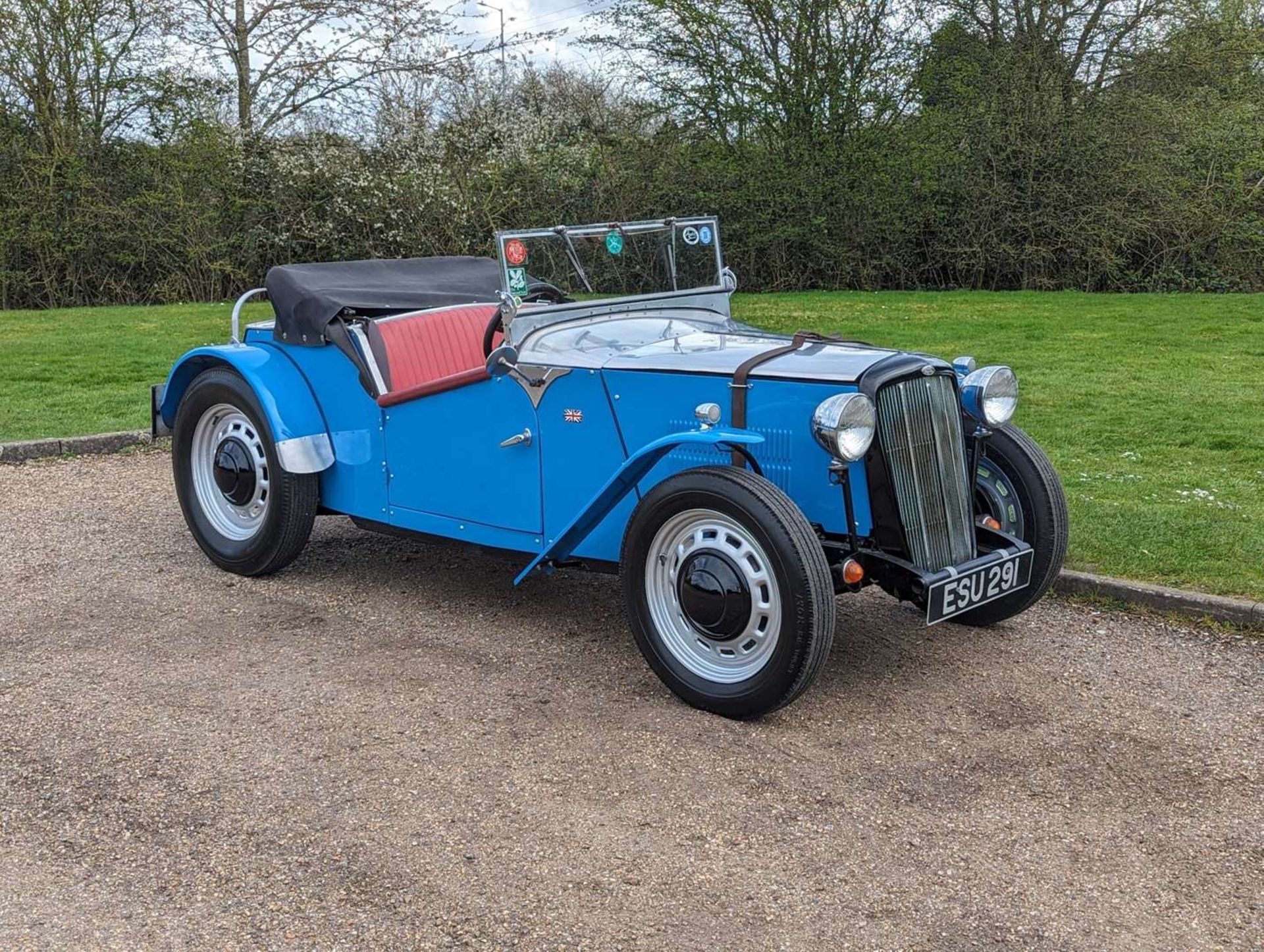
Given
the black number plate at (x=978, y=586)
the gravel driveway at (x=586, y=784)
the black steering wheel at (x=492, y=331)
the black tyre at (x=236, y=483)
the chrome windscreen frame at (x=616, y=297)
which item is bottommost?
the gravel driveway at (x=586, y=784)

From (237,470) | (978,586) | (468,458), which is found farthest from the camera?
(237,470)

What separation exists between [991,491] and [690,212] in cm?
1412

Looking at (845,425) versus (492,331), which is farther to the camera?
(492,331)

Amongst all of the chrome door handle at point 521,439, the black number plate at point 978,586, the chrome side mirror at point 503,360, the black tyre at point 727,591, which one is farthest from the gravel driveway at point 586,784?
the chrome side mirror at point 503,360

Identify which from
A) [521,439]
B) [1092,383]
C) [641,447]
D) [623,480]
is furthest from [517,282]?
[1092,383]

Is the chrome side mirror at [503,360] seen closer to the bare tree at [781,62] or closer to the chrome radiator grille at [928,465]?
the chrome radiator grille at [928,465]

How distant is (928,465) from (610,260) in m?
1.74

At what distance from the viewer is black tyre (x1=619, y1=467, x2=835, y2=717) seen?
12.3 feet

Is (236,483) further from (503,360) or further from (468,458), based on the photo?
(503,360)

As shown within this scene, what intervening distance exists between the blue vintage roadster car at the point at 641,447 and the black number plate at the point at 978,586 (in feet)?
0.03

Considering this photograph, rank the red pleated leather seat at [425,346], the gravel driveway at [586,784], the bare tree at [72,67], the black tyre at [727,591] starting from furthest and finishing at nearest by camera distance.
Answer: the bare tree at [72,67], the red pleated leather seat at [425,346], the black tyre at [727,591], the gravel driveway at [586,784]

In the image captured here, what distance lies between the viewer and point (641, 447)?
440 cm

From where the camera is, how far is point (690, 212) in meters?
18.3

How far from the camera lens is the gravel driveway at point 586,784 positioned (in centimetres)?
291
